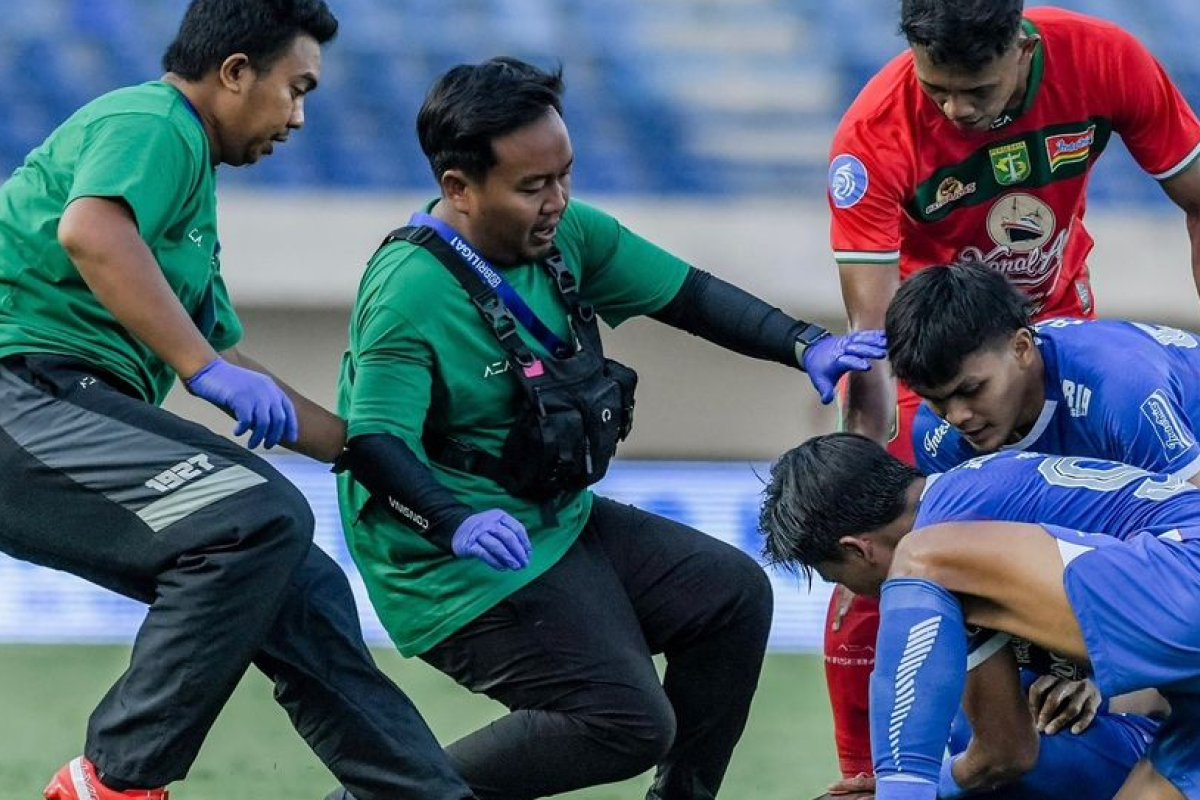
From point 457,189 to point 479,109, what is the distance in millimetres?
155

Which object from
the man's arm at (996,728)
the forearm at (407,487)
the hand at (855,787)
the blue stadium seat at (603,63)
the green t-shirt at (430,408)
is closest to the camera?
the man's arm at (996,728)

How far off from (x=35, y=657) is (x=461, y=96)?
3020 millimetres

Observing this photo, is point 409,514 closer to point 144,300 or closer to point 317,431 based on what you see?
point 317,431

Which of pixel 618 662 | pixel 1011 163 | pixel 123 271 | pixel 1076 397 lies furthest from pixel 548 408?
pixel 1011 163

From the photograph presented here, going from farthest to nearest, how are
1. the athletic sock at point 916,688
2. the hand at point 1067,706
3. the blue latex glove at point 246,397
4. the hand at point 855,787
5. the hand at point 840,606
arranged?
the hand at point 840,606
the hand at point 855,787
the hand at point 1067,706
the blue latex glove at point 246,397
the athletic sock at point 916,688

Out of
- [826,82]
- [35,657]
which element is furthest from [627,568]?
[826,82]

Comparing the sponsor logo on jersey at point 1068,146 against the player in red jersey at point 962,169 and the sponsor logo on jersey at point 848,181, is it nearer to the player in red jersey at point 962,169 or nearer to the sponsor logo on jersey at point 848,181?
the player in red jersey at point 962,169

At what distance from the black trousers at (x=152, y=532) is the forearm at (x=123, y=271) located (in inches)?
6.9

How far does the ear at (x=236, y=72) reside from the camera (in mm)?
3258

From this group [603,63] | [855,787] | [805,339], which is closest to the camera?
[805,339]

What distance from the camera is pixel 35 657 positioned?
19.1 feet

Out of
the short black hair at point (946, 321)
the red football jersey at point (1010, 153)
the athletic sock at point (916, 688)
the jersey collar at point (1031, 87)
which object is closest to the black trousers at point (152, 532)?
the athletic sock at point (916, 688)

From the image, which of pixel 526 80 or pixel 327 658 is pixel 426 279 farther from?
pixel 327 658

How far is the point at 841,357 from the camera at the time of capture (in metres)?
3.58
